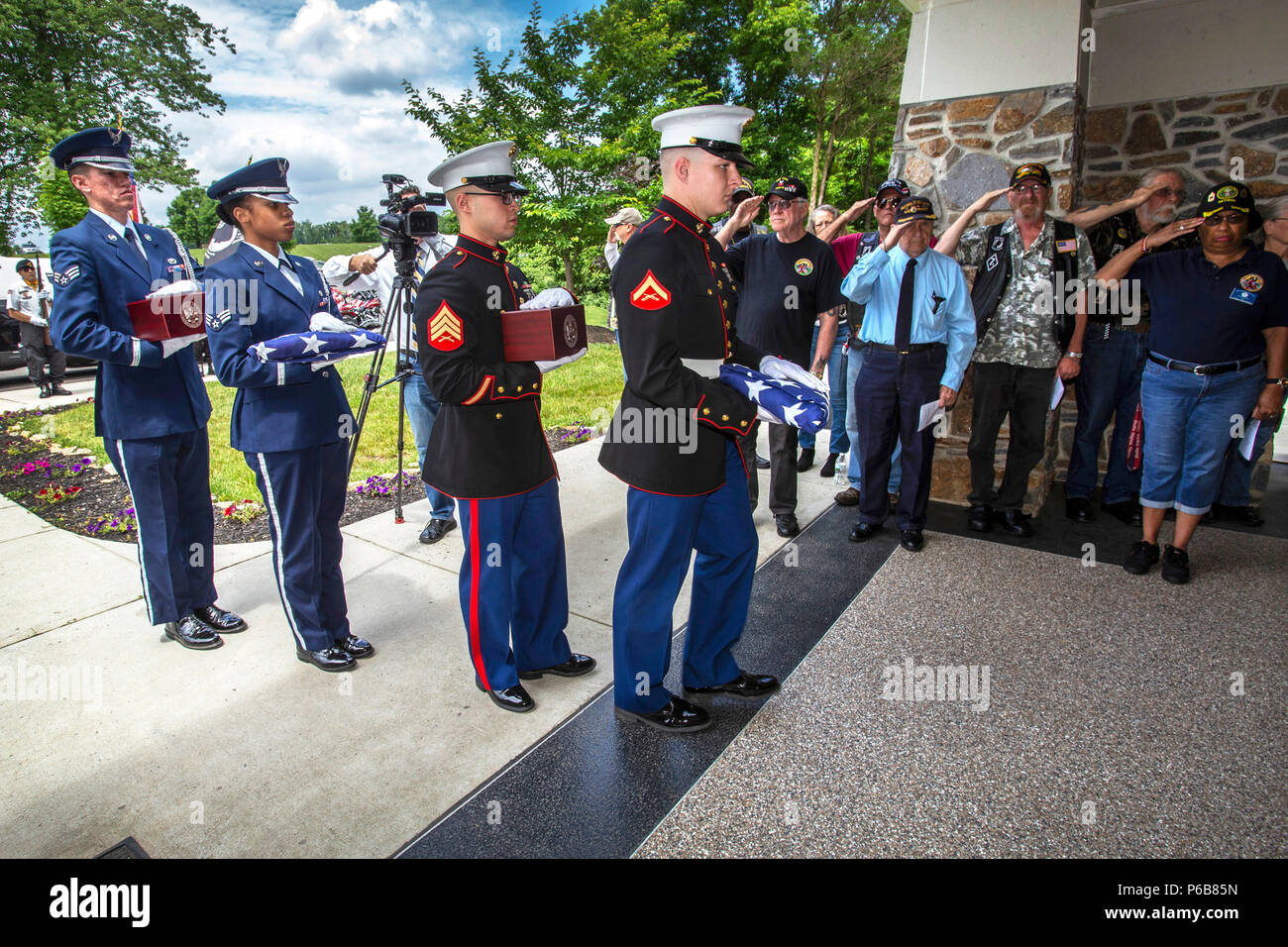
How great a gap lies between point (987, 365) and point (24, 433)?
29.3ft

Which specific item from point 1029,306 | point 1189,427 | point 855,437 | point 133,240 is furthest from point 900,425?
point 133,240

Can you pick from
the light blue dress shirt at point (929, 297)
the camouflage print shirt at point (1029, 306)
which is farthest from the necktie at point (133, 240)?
the camouflage print shirt at point (1029, 306)

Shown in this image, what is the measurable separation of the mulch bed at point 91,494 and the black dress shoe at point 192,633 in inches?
46.7

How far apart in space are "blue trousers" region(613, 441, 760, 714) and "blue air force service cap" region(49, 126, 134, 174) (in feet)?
8.61

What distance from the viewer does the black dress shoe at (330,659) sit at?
2.97 m

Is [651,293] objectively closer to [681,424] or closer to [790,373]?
[681,424]

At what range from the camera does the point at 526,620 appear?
2859mm

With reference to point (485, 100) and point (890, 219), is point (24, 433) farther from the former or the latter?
point (485, 100)

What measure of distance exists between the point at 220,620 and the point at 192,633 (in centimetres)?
14

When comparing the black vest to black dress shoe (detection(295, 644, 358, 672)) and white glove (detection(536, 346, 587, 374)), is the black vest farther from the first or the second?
black dress shoe (detection(295, 644, 358, 672))

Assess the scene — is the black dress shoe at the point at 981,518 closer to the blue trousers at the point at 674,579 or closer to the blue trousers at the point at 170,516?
the blue trousers at the point at 674,579

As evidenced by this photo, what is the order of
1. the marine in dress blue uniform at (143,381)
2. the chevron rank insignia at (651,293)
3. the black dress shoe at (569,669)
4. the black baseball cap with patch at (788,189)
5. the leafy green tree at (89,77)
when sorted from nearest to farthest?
the chevron rank insignia at (651,293), the marine in dress blue uniform at (143,381), the black dress shoe at (569,669), the black baseball cap with patch at (788,189), the leafy green tree at (89,77)
